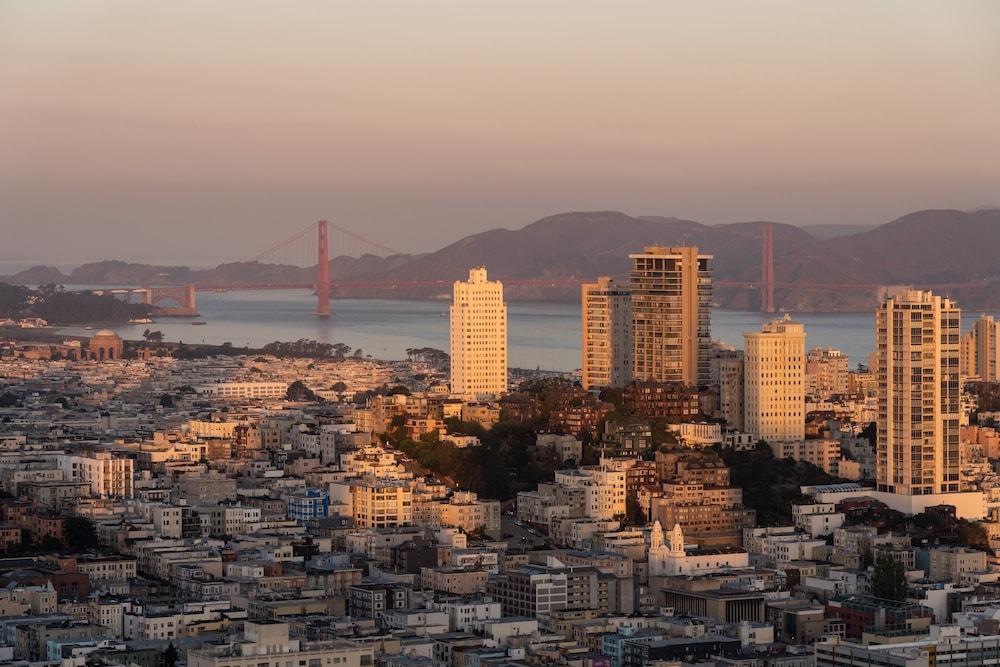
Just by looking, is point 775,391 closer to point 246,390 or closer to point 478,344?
point 478,344

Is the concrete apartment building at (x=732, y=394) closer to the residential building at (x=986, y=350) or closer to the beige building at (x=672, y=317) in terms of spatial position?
the beige building at (x=672, y=317)

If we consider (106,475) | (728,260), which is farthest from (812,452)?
(728,260)

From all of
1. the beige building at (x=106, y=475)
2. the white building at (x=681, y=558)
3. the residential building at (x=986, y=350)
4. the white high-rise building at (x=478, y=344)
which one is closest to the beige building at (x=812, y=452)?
the white building at (x=681, y=558)

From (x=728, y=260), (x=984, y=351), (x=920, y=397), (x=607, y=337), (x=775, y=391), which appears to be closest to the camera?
(x=920, y=397)

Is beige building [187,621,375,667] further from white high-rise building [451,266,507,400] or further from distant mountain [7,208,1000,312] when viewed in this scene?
distant mountain [7,208,1000,312]

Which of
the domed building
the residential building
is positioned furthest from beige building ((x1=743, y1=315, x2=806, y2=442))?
the domed building

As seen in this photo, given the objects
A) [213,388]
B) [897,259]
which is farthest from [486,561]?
[897,259]
